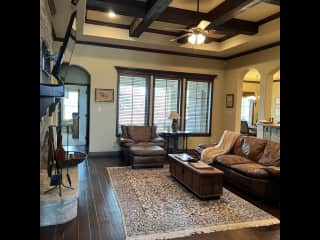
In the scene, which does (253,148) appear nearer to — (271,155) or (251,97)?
(271,155)

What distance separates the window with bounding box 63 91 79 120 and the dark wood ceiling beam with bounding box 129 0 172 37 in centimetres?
437

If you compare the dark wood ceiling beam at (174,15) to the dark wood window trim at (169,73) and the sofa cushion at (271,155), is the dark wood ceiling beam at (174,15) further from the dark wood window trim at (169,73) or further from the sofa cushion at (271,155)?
the sofa cushion at (271,155)

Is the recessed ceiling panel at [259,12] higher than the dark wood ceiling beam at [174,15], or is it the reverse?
the recessed ceiling panel at [259,12]

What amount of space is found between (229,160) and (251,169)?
0.66 meters

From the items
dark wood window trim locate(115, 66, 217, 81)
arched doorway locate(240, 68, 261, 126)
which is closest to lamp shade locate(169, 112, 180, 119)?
dark wood window trim locate(115, 66, 217, 81)

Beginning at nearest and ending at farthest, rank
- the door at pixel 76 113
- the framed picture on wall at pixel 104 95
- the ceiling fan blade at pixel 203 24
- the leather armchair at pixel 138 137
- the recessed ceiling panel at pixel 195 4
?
the ceiling fan blade at pixel 203 24 → the recessed ceiling panel at pixel 195 4 → the leather armchair at pixel 138 137 → the framed picture on wall at pixel 104 95 → the door at pixel 76 113

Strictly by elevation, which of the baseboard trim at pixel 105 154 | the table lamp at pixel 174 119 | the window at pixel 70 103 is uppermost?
the window at pixel 70 103

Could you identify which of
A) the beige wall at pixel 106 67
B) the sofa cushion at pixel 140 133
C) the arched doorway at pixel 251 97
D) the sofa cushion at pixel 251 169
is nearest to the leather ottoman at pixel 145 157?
the sofa cushion at pixel 140 133

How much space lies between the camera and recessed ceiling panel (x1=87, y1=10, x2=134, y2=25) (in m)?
5.36

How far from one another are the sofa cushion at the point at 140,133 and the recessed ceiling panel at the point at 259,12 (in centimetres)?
361

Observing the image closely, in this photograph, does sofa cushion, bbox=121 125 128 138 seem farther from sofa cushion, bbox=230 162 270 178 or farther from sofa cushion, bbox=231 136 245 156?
sofa cushion, bbox=230 162 270 178

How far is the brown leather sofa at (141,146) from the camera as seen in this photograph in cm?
532
